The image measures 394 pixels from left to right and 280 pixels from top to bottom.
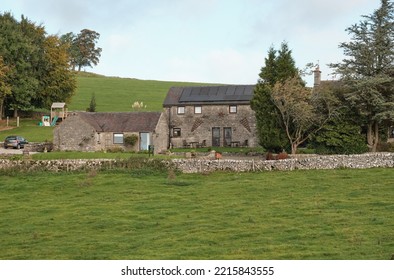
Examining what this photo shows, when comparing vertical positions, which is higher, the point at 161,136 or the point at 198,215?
the point at 161,136

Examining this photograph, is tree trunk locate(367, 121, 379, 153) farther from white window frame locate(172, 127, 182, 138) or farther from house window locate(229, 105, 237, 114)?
white window frame locate(172, 127, 182, 138)

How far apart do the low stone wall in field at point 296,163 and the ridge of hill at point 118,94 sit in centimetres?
4815

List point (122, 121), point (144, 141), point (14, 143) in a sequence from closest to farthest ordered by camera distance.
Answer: point (14, 143), point (144, 141), point (122, 121)

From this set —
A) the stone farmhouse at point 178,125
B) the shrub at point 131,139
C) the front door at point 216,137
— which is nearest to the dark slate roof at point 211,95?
the stone farmhouse at point 178,125

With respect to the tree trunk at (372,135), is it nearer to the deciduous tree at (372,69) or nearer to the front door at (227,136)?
the deciduous tree at (372,69)

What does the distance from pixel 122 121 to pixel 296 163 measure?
23.6m

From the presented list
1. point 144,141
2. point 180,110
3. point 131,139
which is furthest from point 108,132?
point 180,110

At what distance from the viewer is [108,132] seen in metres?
54.7

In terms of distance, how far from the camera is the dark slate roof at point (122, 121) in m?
54.6

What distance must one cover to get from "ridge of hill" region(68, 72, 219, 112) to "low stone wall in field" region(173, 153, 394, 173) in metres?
48.1

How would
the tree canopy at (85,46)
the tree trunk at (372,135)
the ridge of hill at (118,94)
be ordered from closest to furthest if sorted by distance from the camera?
1. the tree trunk at (372,135)
2. the ridge of hill at (118,94)
3. the tree canopy at (85,46)

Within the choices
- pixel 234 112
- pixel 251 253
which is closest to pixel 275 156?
pixel 234 112

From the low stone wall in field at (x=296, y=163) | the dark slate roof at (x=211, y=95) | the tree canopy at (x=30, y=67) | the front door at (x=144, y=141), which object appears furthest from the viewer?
the tree canopy at (x=30, y=67)

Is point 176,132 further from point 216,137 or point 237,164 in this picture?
point 237,164
